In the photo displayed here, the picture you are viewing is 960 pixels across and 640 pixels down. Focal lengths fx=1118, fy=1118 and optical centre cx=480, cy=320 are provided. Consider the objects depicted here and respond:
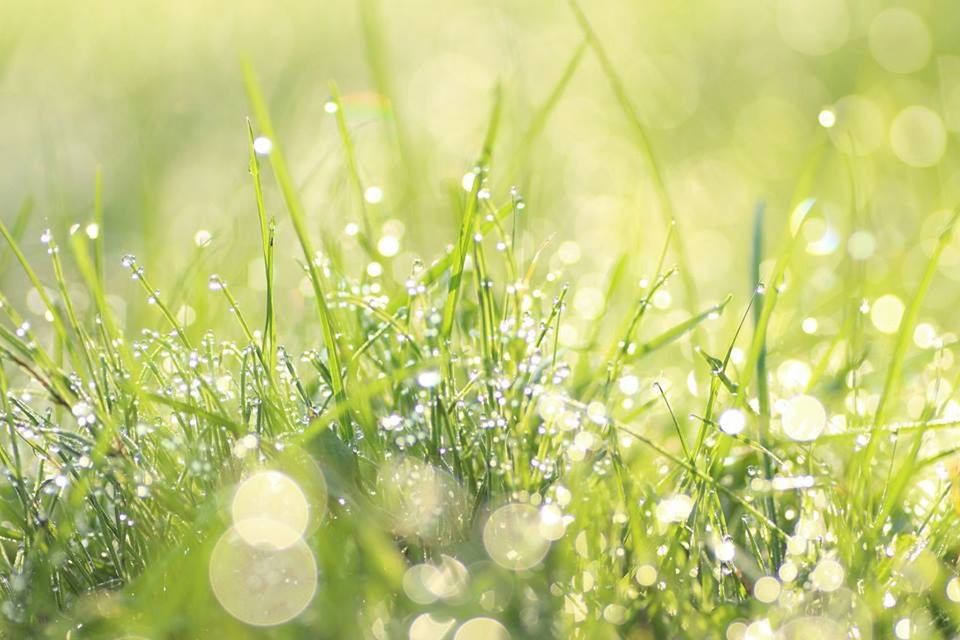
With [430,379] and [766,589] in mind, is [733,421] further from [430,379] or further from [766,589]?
[430,379]

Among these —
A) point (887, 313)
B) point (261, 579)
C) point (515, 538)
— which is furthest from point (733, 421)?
point (887, 313)

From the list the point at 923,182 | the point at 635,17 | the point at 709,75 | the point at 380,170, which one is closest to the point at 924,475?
the point at 923,182

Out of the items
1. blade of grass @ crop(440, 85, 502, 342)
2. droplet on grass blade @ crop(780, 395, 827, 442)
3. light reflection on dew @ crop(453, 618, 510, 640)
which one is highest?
blade of grass @ crop(440, 85, 502, 342)

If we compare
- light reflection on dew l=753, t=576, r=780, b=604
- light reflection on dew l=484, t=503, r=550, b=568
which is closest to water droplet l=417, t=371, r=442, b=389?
light reflection on dew l=484, t=503, r=550, b=568

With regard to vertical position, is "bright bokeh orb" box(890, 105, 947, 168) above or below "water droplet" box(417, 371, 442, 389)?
below

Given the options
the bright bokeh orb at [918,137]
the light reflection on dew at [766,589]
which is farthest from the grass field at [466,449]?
the bright bokeh orb at [918,137]

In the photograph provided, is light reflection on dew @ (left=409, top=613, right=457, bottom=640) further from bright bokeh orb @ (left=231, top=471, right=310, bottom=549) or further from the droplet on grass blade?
the droplet on grass blade
